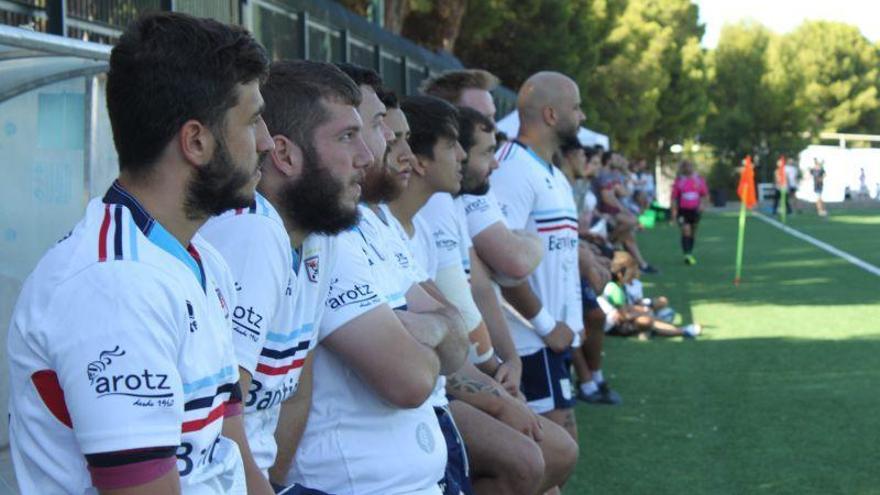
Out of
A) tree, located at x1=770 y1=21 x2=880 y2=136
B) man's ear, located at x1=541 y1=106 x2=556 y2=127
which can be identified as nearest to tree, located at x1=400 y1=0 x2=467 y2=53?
man's ear, located at x1=541 y1=106 x2=556 y2=127

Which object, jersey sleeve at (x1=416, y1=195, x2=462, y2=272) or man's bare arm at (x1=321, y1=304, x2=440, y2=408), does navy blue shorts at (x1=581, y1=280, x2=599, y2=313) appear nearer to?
jersey sleeve at (x1=416, y1=195, x2=462, y2=272)

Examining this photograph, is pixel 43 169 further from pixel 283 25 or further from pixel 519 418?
pixel 283 25

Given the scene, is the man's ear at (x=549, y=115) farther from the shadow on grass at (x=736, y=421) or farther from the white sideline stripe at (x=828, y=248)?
the white sideline stripe at (x=828, y=248)

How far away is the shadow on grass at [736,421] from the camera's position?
7.83m

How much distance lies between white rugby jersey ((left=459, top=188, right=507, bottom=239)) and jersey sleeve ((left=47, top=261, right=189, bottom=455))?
397 cm

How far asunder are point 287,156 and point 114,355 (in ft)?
4.44

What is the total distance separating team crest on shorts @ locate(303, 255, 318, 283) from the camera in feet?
11.1

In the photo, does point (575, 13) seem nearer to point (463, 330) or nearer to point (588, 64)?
point (588, 64)

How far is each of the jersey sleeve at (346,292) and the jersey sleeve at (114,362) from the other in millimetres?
1297

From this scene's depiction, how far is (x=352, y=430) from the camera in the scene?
367 cm

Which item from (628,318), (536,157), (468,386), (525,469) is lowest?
(628,318)

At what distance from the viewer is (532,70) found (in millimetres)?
38688

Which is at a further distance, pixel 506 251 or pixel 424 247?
pixel 506 251

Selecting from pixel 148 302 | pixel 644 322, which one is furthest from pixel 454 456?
pixel 644 322
